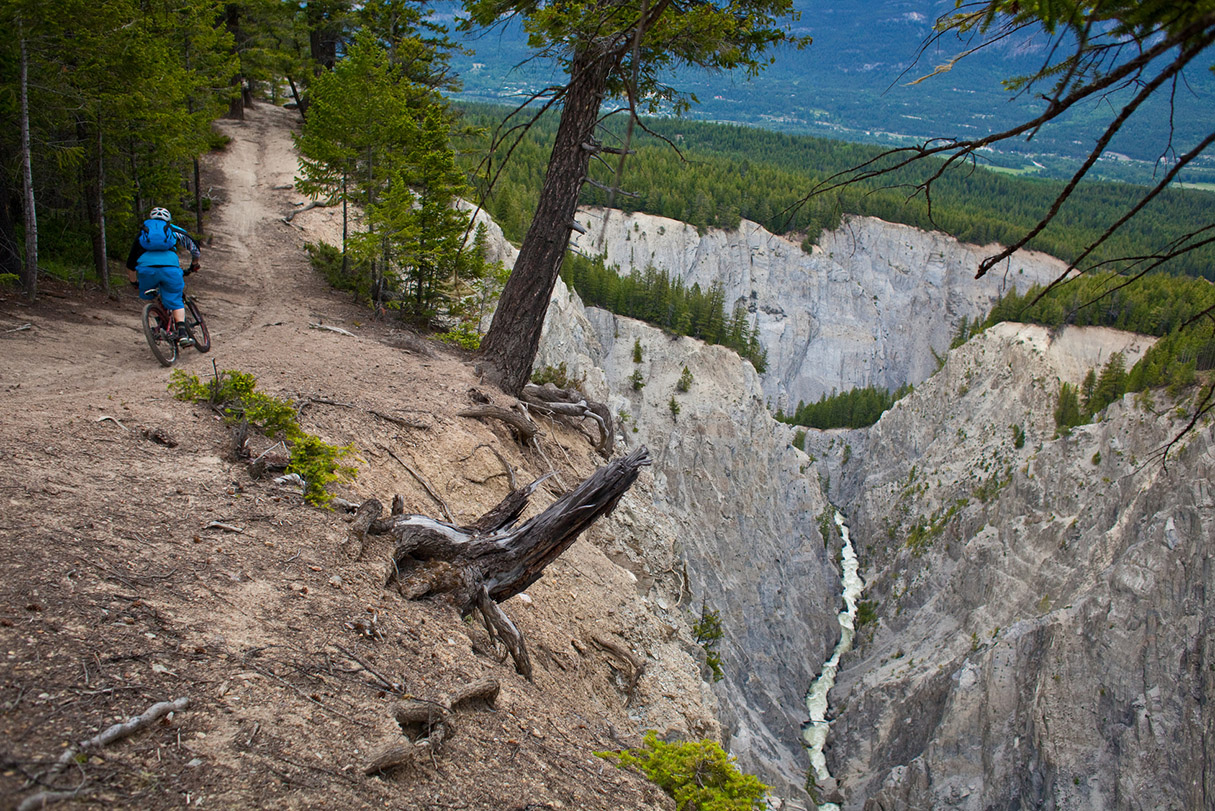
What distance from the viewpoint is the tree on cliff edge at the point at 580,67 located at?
6.51 m

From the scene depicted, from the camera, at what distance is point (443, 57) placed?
82.4 ft

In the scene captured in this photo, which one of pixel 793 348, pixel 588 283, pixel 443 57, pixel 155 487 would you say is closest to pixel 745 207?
pixel 793 348

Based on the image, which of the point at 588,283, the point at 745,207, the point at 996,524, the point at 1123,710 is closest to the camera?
the point at 1123,710

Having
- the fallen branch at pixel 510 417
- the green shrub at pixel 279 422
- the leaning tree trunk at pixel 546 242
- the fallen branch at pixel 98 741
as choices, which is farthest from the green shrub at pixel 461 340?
the fallen branch at pixel 98 741

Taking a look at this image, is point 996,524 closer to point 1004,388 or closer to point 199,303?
point 1004,388

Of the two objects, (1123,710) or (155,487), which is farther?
(1123,710)

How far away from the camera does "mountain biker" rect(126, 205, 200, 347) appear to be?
28.2 feet

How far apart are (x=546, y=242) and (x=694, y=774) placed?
6.38m

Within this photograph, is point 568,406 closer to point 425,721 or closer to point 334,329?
point 334,329

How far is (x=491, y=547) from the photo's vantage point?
5078 millimetres

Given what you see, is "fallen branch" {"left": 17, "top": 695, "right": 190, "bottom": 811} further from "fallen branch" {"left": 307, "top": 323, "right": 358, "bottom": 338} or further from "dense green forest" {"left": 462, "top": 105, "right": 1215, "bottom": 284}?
"dense green forest" {"left": 462, "top": 105, "right": 1215, "bottom": 284}

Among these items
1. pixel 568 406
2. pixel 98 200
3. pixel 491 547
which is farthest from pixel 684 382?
pixel 491 547

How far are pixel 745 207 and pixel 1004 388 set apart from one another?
3855 cm

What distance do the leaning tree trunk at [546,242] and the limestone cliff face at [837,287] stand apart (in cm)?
6441
